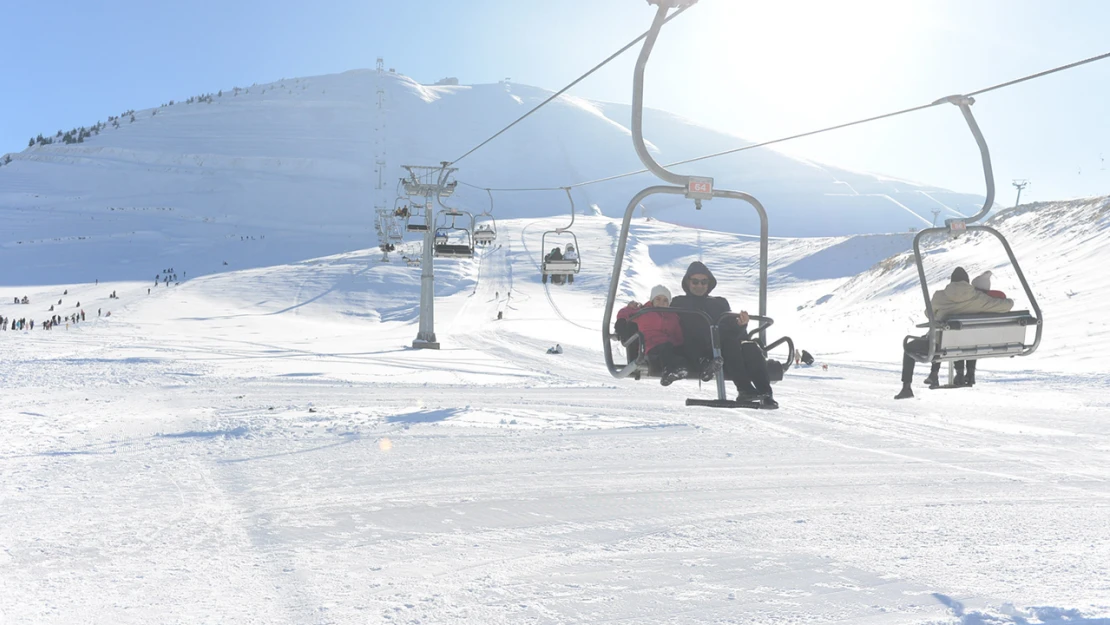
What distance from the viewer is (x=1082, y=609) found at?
6816 mm

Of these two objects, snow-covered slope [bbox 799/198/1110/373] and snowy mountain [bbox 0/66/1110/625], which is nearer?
snowy mountain [bbox 0/66/1110/625]

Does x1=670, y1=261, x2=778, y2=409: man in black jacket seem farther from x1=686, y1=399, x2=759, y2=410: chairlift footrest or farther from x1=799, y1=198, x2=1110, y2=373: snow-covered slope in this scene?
x1=799, y1=198, x2=1110, y2=373: snow-covered slope

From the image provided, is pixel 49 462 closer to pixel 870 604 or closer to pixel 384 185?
pixel 870 604

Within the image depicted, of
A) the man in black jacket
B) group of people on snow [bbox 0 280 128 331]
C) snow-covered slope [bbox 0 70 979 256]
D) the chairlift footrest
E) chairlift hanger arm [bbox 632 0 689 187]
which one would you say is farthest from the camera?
snow-covered slope [bbox 0 70 979 256]

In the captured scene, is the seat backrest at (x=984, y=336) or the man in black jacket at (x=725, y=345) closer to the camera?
the man in black jacket at (x=725, y=345)

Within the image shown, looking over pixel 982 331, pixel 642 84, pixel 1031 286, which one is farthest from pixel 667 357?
pixel 1031 286

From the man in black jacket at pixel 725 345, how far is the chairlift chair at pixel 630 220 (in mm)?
102

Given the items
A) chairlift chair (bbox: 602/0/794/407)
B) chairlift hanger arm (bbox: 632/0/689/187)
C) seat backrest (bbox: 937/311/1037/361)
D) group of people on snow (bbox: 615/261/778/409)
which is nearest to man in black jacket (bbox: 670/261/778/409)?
group of people on snow (bbox: 615/261/778/409)

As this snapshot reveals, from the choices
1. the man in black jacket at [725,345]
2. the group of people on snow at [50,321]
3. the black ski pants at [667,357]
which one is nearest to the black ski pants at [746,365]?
the man in black jacket at [725,345]

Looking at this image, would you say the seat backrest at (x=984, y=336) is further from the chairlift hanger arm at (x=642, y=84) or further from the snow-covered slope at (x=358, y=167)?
the snow-covered slope at (x=358, y=167)

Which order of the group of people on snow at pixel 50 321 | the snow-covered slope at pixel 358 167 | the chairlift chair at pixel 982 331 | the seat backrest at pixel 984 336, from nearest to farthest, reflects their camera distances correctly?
the chairlift chair at pixel 982 331, the seat backrest at pixel 984 336, the group of people on snow at pixel 50 321, the snow-covered slope at pixel 358 167

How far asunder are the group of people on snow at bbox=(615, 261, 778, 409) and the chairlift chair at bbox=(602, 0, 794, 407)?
3.5 inches

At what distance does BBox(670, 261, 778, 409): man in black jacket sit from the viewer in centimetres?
755

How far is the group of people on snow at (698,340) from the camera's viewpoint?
756 cm
